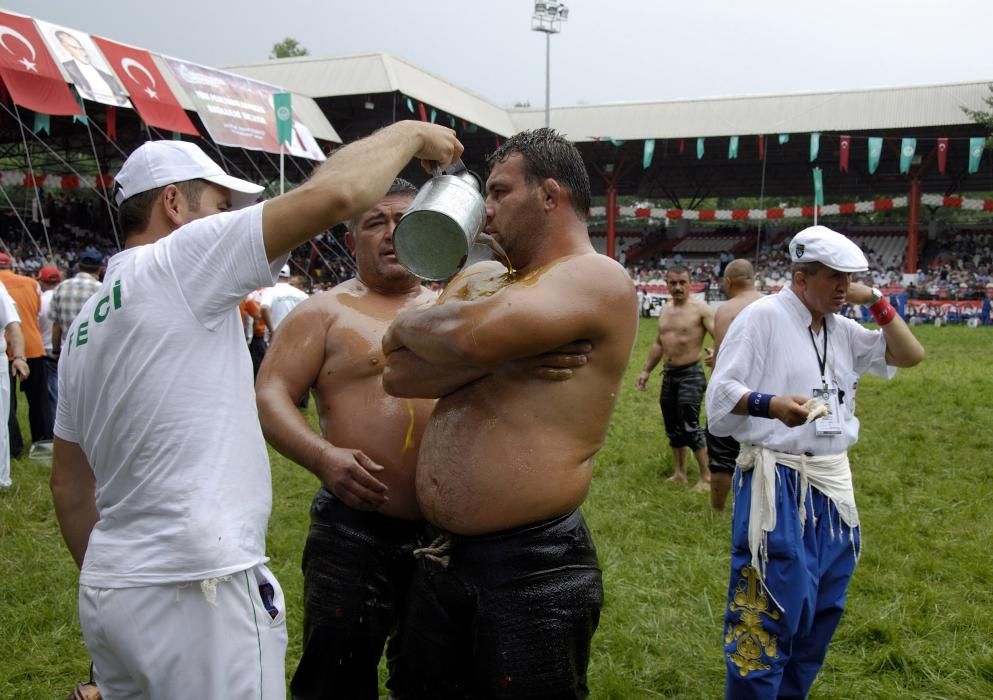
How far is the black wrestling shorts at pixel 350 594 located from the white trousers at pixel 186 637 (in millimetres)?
698

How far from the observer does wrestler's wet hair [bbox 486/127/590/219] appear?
2.22 meters

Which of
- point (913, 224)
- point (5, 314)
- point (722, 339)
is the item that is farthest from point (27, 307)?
point (913, 224)

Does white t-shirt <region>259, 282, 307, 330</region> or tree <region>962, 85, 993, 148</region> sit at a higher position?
tree <region>962, 85, 993, 148</region>

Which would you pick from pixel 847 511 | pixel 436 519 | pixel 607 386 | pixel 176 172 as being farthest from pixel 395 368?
pixel 847 511

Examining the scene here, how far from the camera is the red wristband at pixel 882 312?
3.40 m

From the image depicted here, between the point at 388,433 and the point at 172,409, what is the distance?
34.9 inches

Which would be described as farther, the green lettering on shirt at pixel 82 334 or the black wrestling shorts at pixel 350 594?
the black wrestling shorts at pixel 350 594

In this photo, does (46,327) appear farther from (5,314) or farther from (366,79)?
(366,79)

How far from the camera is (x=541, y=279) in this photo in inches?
80.1

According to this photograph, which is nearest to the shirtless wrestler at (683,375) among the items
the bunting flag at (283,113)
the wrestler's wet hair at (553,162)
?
the wrestler's wet hair at (553,162)

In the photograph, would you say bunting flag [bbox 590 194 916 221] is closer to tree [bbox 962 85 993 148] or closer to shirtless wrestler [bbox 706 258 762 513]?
tree [bbox 962 85 993 148]

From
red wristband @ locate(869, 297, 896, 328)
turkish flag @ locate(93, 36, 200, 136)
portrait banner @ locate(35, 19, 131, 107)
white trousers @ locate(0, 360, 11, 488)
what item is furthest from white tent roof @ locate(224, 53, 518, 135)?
red wristband @ locate(869, 297, 896, 328)

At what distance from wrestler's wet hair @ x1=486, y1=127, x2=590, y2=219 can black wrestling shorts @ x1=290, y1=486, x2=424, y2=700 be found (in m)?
1.15

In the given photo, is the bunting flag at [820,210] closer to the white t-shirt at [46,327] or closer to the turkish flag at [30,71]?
the turkish flag at [30,71]
